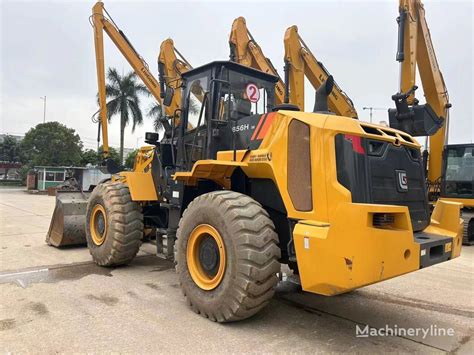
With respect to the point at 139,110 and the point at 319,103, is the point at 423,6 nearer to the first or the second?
the point at 319,103

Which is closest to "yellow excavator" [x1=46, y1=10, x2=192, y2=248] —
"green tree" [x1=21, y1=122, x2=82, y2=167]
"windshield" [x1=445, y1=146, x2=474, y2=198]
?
"windshield" [x1=445, y1=146, x2=474, y2=198]

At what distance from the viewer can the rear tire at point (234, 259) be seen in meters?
3.79

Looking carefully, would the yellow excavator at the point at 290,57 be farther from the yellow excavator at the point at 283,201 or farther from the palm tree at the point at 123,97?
the palm tree at the point at 123,97

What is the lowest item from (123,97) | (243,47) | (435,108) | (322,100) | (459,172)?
(459,172)

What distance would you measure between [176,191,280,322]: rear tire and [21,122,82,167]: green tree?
4340cm

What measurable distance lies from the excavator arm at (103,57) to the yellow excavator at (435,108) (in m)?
6.52

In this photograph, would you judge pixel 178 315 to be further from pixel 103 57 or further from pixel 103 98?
pixel 103 57

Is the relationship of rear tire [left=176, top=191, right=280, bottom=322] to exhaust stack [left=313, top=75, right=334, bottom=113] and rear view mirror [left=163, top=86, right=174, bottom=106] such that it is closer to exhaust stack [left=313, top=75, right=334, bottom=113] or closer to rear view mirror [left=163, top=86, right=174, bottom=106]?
exhaust stack [left=313, top=75, right=334, bottom=113]

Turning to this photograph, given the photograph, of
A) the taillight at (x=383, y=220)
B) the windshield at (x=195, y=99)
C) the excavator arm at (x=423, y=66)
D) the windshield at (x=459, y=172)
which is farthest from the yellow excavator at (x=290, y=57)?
the taillight at (x=383, y=220)

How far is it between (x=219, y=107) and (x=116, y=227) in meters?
2.48

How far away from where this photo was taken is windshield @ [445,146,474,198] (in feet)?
35.4

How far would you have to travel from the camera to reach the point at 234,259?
3.88m

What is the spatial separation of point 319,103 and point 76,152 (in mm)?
44583

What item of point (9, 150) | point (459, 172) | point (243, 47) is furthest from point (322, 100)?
point (9, 150)
